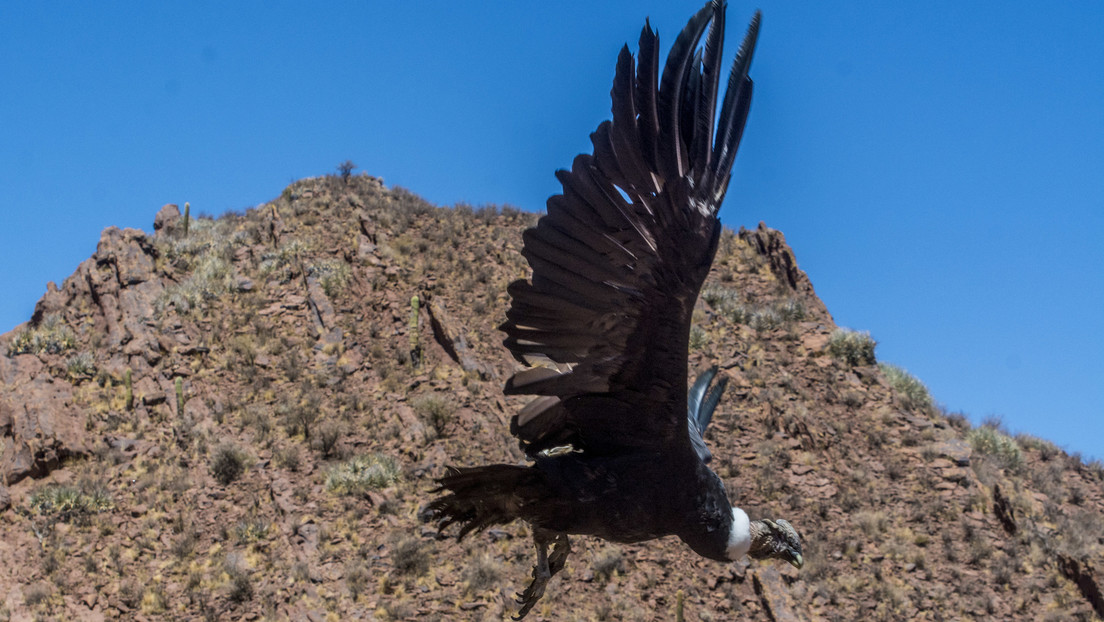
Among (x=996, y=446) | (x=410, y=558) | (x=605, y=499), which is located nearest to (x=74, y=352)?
(x=410, y=558)

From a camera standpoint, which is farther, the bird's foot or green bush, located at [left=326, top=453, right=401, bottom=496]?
green bush, located at [left=326, top=453, right=401, bottom=496]

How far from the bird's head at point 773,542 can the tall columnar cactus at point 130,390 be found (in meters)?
16.7

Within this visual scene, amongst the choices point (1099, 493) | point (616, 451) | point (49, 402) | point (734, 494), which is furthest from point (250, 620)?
point (1099, 493)

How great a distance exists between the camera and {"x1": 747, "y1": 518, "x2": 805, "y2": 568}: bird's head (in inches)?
303

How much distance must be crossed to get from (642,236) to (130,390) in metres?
17.4

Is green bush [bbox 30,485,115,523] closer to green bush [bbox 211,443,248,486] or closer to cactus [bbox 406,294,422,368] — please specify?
green bush [bbox 211,443,248,486]

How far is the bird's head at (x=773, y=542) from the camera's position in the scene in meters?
7.70

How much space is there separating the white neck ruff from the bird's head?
0.29 m

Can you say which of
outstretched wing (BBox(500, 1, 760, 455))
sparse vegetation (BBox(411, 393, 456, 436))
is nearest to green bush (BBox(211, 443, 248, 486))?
sparse vegetation (BBox(411, 393, 456, 436))

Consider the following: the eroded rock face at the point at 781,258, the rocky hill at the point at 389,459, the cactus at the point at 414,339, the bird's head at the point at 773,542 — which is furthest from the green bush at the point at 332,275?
the bird's head at the point at 773,542

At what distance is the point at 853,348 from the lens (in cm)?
2398

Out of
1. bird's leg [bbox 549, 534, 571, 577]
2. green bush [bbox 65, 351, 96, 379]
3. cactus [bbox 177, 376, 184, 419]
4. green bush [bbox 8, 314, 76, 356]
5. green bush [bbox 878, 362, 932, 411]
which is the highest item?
green bush [bbox 878, 362, 932, 411]

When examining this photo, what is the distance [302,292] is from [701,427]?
1726cm

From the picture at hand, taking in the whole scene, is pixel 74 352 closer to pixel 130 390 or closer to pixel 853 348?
pixel 130 390
